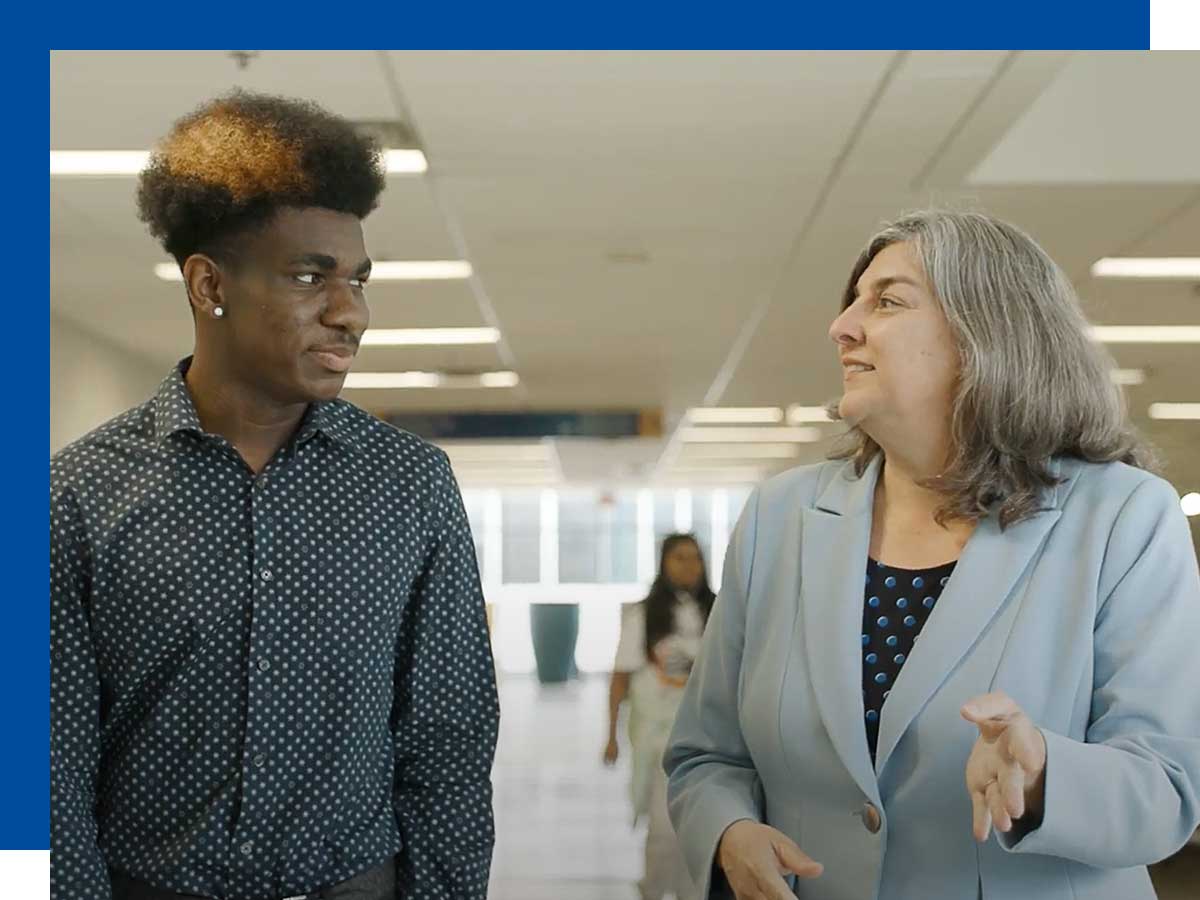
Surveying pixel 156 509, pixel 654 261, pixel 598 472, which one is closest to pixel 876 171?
pixel 654 261

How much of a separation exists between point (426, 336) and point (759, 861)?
118 cm

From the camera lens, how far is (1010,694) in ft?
6.28

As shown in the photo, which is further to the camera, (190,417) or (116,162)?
(116,162)

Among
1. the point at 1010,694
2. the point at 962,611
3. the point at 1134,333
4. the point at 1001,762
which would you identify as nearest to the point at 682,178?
the point at 1134,333

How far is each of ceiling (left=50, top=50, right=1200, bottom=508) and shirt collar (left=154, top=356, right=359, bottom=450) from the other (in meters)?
0.35

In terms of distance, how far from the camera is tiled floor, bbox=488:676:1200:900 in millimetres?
2561

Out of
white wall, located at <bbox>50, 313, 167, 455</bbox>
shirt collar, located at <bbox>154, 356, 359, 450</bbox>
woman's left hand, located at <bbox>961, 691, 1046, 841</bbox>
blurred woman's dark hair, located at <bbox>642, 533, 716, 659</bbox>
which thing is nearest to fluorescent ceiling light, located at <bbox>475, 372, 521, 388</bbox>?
blurred woman's dark hair, located at <bbox>642, 533, 716, 659</bbox>

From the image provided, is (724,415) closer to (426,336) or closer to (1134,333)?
(426,336)

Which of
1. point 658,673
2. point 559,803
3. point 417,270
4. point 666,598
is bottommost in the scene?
point 559,803

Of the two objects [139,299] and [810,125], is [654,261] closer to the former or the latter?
[810,125]

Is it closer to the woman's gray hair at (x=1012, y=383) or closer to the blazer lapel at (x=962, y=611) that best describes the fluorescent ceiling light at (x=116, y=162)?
the woman's gray hair at (x=1012, y=383)

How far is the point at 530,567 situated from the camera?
2.66m

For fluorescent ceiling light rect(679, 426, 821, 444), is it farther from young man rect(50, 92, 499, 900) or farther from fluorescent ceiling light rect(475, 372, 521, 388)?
young man rect(50, 92, 499, 900)

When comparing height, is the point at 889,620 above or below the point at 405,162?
below
